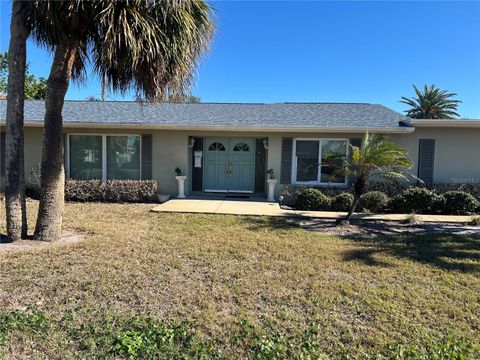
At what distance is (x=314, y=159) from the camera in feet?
36.4

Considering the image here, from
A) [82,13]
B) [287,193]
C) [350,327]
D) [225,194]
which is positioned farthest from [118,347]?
[225,194]

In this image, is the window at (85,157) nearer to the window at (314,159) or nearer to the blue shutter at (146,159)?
the blue shutter at (146,159)

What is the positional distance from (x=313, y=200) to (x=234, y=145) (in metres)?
3.98

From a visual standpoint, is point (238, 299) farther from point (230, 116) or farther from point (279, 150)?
point (230, 116)

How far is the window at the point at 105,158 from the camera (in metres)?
11.4

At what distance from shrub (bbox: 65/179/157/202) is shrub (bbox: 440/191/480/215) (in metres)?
9.07

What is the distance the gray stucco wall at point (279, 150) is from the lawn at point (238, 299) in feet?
16.9

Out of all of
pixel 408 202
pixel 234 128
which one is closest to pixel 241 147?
pixel 234 128

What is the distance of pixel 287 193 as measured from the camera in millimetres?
10711

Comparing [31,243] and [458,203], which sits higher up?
[458,203]

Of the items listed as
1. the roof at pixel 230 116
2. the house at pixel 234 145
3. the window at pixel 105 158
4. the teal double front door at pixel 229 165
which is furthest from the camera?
the teal double front door at pixel 229 165

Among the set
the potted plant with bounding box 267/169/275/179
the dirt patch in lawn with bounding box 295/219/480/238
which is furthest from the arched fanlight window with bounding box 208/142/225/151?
the dirt patch in lawn with bounding box 295/219/480/238

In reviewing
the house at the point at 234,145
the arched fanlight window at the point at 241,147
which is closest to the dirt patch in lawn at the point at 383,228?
the house at the point at 234,145

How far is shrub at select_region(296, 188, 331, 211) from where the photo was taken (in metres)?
9.59
